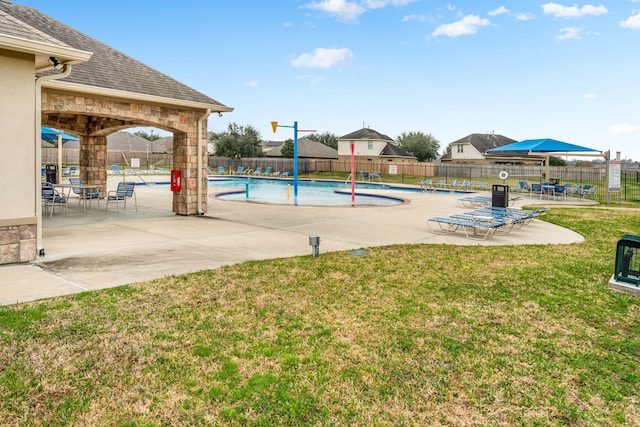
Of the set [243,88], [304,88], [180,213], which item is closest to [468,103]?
[304,88]

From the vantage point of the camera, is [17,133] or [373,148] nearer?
[17,133]

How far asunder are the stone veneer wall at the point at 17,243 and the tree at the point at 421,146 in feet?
178

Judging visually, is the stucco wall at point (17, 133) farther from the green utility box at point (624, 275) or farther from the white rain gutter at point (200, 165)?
the green utility box at point (624, 275)

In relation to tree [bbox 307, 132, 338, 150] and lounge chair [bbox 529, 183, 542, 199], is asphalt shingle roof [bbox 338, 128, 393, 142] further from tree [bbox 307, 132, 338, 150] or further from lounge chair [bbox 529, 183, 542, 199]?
lounge chair [bbox 529, 183, 542, 199]

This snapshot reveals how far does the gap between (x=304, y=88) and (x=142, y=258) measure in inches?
1384

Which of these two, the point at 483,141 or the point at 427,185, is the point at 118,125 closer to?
the point at 427,185

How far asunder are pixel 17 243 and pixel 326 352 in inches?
217

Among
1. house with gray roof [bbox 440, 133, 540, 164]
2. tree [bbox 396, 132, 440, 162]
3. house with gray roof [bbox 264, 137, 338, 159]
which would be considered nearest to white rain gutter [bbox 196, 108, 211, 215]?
house with gray roof [bbox 264, 137, 338, 159]

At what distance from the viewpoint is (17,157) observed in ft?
21.4

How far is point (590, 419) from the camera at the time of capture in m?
2.89

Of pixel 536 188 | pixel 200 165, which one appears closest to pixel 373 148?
pixel 536 188

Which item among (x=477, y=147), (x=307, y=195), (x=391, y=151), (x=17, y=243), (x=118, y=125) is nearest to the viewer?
(x=17, y=243)

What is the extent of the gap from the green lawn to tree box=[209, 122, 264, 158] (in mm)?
42033

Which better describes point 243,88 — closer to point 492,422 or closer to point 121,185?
point 121,185
